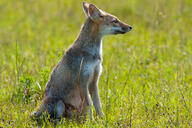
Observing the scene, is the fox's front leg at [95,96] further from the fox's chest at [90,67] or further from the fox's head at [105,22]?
the fox's head at [105,22]

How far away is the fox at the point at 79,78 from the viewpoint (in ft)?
17.8

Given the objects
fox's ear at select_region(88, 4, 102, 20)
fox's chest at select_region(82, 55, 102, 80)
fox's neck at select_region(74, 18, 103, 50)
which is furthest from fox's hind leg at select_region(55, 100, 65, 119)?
fox's ear at select_region(88, 4, 102, 20)

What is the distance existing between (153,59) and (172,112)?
306 cm

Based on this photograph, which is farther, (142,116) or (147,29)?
(147,29)

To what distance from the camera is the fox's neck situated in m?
5.66

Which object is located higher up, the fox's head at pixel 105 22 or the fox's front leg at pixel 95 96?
the fox's head at pixel 105 22

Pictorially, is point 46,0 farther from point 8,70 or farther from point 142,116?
point 142,116

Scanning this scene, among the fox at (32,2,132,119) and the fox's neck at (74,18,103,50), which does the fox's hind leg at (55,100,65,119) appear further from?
the fox's neck at (74,18,103,50)

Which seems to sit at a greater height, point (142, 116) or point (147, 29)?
point (147, 29)

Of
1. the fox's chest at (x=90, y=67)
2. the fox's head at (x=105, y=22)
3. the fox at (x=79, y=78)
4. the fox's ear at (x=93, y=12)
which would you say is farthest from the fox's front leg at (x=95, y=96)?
the fox's ear at (x=93, y=12)

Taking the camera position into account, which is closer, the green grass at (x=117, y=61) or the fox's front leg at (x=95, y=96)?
the green grass at (x=117, y=61)

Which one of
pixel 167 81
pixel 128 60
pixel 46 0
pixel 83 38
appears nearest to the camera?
pixel 83 38

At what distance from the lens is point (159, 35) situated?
397 inches

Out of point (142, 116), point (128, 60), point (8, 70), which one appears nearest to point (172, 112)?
point (142, 116)
